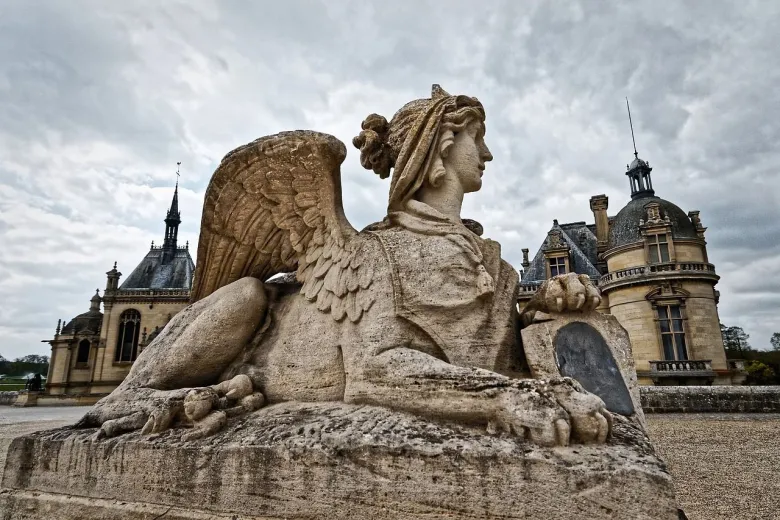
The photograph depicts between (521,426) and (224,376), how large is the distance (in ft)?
6.46

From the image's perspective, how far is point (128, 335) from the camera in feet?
113

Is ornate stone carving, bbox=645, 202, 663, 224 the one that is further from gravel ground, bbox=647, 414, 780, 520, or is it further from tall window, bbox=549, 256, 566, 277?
gravel ground, bbox=647, 414, 780, 520

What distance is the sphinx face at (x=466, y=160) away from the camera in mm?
2961

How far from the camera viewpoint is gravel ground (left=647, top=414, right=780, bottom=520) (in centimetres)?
323

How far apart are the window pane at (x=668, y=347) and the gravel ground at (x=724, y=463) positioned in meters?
11.3

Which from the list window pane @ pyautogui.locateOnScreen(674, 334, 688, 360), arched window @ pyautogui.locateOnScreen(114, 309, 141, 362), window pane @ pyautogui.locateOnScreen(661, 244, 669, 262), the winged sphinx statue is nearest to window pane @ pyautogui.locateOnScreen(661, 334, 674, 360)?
window pane @ pyautogui.locateOnScreen(674, 334, 688, 360)

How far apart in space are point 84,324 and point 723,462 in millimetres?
41589

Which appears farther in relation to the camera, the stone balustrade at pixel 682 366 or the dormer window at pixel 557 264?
A: the dormer window at pixel 557 264

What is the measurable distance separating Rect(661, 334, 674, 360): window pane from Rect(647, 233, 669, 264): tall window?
3245mm

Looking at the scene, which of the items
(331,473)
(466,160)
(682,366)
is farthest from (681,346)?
(331,473)

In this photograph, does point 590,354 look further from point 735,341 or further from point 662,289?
point 735,341

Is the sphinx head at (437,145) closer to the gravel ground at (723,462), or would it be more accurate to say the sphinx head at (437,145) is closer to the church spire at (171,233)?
the gravel ground at (723,462)

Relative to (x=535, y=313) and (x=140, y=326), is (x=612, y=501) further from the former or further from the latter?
(x=140, y=326)

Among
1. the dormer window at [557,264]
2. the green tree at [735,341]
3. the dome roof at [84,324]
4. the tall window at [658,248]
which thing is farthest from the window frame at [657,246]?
the dome roof at [84,324]
